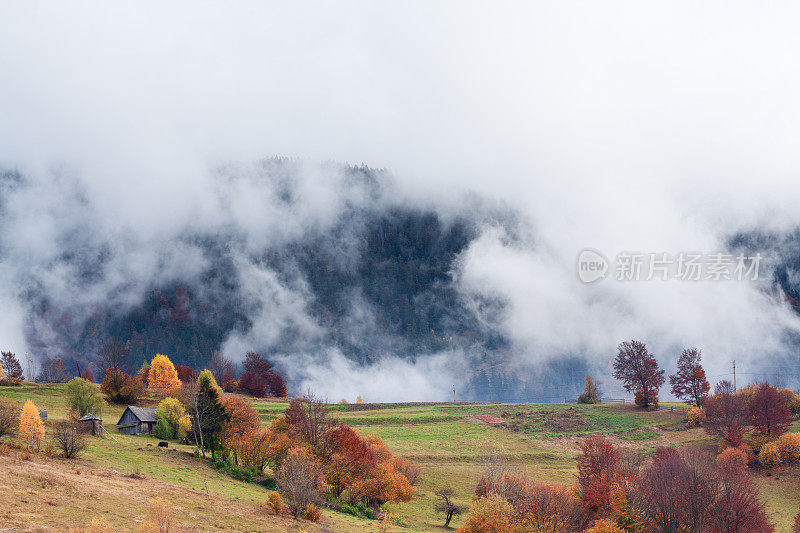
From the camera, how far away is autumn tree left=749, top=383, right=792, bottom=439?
71.1 m

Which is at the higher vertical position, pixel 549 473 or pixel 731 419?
pixel 731 419

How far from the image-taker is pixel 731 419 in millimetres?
73000

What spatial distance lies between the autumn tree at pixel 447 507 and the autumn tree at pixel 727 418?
43084 mm

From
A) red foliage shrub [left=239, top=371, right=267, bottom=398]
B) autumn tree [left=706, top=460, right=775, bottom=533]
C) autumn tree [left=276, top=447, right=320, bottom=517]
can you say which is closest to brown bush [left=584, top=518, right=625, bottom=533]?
autumn tree [left=706, top=460, right=775, bottom=533]

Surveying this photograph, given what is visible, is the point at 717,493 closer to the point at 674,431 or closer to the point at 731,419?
the point at 731,419

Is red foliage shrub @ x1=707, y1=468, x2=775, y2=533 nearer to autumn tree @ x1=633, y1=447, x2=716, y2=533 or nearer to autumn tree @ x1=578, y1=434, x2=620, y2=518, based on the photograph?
autumn tree @ x1=633, y1=447, x2=716, y2=533

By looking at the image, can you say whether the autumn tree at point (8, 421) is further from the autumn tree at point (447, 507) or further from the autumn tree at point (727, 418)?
the autumn tree at point (727, 418)

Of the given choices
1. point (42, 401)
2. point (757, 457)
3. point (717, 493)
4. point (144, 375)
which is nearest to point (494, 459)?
point (717, 493)

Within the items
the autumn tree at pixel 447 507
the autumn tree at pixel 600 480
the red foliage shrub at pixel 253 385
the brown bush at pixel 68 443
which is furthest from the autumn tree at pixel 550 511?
the red foliage shrub at pixel 253 385

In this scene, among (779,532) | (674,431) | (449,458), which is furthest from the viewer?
(674,431)

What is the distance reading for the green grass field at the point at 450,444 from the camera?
46094 millimetres

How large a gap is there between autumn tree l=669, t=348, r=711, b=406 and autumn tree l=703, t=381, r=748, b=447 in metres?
22.2

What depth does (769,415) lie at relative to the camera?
71.6 m

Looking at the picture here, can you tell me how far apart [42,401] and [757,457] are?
4052 inches
